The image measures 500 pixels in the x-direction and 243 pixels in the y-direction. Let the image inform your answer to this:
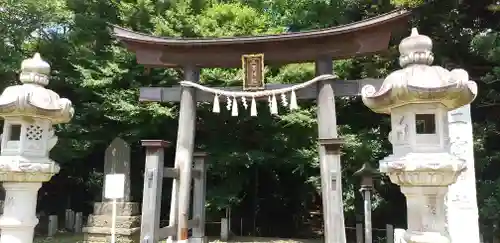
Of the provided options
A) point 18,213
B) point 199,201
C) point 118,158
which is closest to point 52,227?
point 118,158

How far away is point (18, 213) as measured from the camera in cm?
533

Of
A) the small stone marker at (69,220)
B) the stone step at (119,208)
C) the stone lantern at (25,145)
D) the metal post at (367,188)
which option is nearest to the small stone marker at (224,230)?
the stone step at (119,208)

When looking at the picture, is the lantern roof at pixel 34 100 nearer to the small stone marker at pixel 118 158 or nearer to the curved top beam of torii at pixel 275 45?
the curved top beam of torii at pixel 275 45

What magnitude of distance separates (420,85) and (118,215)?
943cm

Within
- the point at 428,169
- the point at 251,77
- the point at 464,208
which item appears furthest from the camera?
the point at 251,77

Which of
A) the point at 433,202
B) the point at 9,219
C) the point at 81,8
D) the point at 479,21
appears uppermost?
the point at 81,8

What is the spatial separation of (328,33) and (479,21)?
5.73 meters

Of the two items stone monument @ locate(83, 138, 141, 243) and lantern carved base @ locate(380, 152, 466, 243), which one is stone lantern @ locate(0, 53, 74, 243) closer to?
lantern carved base @ locate(380, 152, 466, 243)

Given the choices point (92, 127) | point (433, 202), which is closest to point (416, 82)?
point (433, 202)

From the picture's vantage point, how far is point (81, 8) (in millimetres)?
14406

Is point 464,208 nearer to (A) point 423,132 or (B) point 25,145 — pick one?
(A) point 423,132

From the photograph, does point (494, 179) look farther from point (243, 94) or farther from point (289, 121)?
point (243, 94)

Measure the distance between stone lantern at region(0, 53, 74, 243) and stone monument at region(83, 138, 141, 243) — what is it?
5.60m

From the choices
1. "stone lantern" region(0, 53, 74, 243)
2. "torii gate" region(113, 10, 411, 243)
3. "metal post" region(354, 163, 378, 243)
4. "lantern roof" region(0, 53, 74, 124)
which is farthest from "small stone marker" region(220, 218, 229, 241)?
"lantern roof" region(0, 53, 74, 124)
